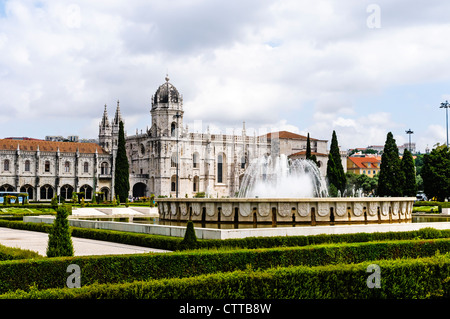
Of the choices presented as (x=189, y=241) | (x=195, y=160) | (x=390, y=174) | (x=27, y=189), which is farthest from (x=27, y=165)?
(x=189, y=241)

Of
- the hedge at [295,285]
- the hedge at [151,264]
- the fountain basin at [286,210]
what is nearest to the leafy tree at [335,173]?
the fountain basin at [286,210]

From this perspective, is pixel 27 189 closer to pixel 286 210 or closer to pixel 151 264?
pixel 286 210

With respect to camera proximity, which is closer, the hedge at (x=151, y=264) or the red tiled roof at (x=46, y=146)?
the hedge at (x=151, y=264)

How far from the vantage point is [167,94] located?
70.2 meters

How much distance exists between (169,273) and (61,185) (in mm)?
59853

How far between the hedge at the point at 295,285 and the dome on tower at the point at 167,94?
62593 millimetres

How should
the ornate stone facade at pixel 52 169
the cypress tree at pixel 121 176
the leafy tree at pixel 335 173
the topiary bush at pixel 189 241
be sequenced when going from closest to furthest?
the topiary bush at pixel 189 241 → the cypress tree at pixel 121 176 → the leafy tree at pixel 335 173 → the ornate stone facade at pixel 52 169

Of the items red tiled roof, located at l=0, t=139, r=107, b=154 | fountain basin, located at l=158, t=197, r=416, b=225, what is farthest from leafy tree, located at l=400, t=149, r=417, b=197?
red tiled roof, located at l=0, t=139, r=107, b=154

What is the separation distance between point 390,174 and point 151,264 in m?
46.0

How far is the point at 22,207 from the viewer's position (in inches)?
1529

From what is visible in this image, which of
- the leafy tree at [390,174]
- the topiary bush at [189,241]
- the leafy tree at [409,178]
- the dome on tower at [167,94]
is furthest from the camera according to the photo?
the dome on tower at [167,94]

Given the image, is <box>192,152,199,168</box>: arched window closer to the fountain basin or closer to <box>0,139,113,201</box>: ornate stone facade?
<box>0,139,113,201</box>: ornate stone facade

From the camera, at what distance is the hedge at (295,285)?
6.86 m

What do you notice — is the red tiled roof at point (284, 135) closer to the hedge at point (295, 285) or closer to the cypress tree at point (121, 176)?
the cypress tree at point (121, 176)
